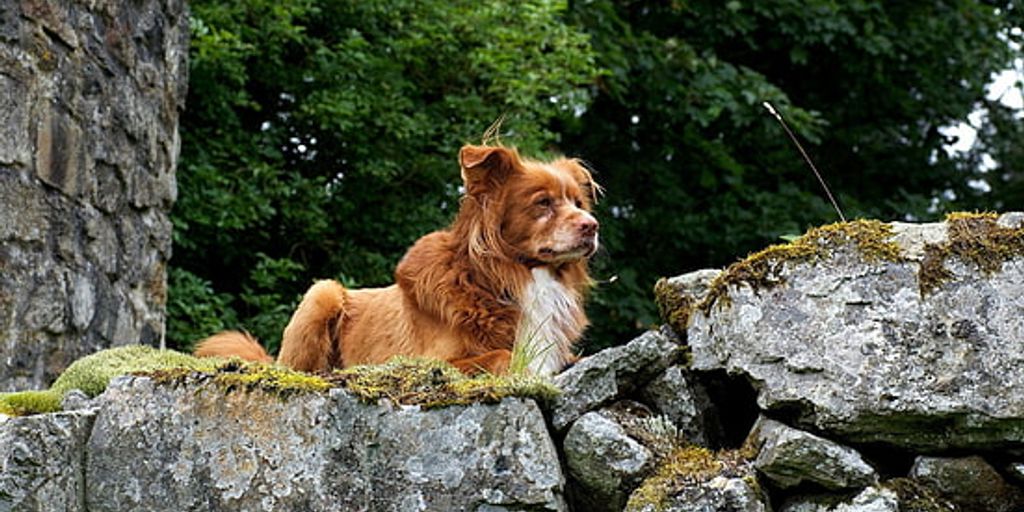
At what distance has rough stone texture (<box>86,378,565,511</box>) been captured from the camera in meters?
3.24

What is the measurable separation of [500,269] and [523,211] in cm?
22

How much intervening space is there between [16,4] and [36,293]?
3.67ft

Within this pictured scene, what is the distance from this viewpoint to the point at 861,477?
3188mm

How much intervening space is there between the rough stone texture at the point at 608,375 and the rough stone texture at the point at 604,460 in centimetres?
6

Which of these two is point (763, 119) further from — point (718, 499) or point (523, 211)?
point (718, 499)

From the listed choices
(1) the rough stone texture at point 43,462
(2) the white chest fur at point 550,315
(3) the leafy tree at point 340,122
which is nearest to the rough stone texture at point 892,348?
(2) the white chest fur at point 550,315

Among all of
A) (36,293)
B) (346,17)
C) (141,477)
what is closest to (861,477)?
(141,477)

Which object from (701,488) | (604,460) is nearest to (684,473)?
(701,488)

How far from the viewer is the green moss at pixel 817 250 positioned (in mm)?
3338

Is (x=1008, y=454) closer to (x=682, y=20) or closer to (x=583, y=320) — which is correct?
(x=583, y=320)

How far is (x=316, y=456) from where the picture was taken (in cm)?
327

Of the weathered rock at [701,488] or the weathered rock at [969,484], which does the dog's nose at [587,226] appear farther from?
the weathered rock at [969,484]

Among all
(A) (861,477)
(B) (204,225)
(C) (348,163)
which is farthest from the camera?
(C) (348,163)

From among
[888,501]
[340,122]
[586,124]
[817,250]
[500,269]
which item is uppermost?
[586,124]
